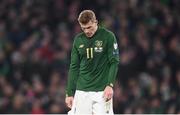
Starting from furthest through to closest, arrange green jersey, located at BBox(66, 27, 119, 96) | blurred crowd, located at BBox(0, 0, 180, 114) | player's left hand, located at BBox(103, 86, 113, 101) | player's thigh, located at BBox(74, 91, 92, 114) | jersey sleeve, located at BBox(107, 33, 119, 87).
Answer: blurred crowd, located at BBox(0, 0, 180, 114) → player's thigh, located at BBox(74, 91, 92, 114) → green jersey, located at BBox(66, 27, 119, 96) → jersey sleeve, located at BBox(107, 33, 119, 87) → player's left hand, located at BBox(103, 86, 113, 101)

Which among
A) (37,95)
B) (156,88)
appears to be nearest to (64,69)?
(37,95)

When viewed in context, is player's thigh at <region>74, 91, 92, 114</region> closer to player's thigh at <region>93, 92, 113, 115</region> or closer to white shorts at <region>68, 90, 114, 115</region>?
white shorts at <region>68, 90, 114, 115</region>

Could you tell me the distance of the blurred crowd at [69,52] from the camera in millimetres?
16984

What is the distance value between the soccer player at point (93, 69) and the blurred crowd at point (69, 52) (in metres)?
5.90

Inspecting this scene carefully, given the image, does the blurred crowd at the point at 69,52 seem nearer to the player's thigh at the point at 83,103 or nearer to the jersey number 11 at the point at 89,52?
the player's thigh at the point at 83,103

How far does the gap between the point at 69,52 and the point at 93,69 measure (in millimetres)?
7749

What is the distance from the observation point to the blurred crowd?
1698cm

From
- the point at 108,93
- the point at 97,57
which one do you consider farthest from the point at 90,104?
the point at 97,57

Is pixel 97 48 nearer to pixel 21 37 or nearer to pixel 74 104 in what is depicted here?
pixel 74 104

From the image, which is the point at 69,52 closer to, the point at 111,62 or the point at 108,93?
the point at 111,62

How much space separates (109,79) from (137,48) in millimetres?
7858

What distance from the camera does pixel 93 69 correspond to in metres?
10.4

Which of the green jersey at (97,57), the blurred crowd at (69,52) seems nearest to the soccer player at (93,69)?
the green jersey at (97,57)

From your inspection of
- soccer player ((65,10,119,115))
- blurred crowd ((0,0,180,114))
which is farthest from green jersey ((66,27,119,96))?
blurred crowd ((0,0,180,114))
